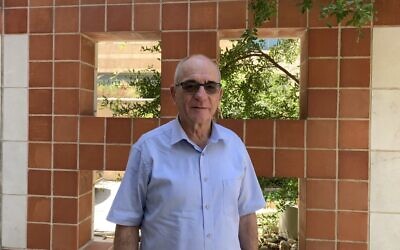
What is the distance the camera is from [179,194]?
142cm

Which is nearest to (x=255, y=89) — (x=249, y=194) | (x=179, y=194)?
(x=249, y=194)

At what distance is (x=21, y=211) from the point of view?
273cm

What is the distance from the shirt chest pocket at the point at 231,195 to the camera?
1.48 meters

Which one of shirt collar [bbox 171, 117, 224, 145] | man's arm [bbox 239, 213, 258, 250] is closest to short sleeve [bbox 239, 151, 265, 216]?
man's arm [bbox 239, 213, 258, 250]

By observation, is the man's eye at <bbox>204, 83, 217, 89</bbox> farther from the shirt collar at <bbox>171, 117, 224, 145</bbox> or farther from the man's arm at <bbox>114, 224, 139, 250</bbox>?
the man's arm at <bbox>114, 224, 139, 250</bbox>

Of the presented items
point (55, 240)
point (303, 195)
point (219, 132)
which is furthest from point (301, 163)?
point (55, 240)

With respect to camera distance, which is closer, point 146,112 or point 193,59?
point 193,59

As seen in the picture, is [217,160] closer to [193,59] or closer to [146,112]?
[193,59]

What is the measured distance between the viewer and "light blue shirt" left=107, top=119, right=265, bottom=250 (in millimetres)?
1422

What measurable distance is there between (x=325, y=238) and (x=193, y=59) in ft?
4.97

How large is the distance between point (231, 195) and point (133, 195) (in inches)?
13.5

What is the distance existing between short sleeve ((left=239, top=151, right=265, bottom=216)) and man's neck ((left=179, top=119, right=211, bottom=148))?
0.19 meters

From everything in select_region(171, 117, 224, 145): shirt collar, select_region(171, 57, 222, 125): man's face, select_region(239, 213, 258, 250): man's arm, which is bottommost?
select_region(239, 213, 258, 250): man's arm

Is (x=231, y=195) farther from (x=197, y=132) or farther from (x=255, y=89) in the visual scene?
(x=255, y=89)
